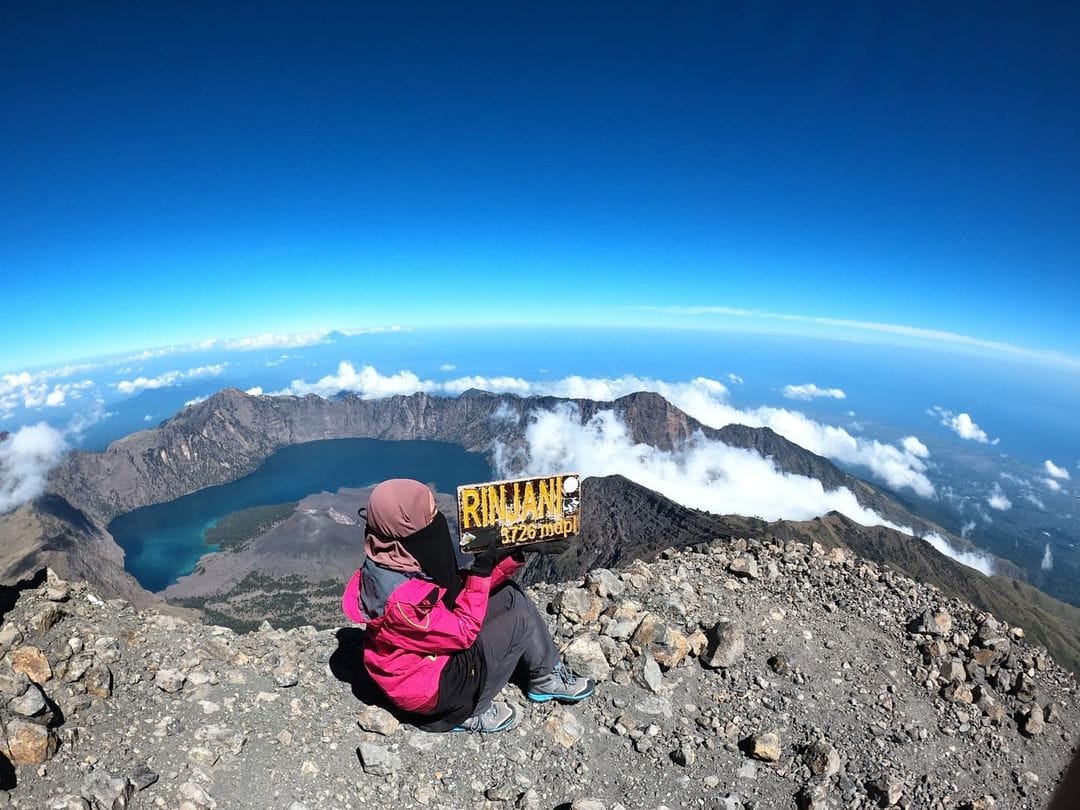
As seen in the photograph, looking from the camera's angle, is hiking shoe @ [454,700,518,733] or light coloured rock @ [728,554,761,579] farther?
light coloured rock @ [728,554,761,579]

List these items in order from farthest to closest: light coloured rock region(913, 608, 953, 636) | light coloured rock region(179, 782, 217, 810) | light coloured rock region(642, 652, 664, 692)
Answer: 1. light coloured rock region(913, 608, 953, 636)
2. light coloured rock region(642, 652, 664, 692)
3. light coloured rock region(179, 782, 217, 810)

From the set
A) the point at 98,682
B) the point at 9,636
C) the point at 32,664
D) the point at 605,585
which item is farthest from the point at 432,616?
the point at 9,636

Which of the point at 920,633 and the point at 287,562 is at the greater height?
the point at 920,633

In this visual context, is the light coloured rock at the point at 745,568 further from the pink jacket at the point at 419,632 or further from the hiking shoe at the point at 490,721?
the pink jacket at the point at 419,632

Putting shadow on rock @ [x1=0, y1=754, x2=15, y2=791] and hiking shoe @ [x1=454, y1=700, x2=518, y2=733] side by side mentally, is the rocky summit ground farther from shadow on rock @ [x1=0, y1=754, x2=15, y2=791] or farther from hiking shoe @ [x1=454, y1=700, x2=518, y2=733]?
hiking shoe @ [x1=454, y1=700, x2=518, y2=733]

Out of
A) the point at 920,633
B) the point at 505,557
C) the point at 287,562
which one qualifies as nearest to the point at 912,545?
the point at 920,633

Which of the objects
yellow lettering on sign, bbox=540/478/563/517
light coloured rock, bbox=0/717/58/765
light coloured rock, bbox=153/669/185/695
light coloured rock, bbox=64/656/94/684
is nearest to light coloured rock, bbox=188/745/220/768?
light coloured rock, bbox=153/669/185/695

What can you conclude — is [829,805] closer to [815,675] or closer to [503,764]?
[815,675]
